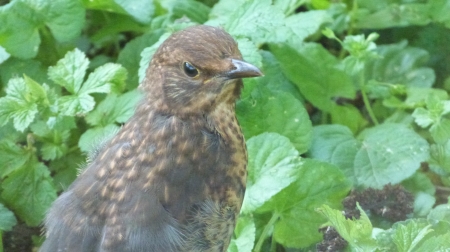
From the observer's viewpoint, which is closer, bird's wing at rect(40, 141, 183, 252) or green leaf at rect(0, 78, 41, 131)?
bird's wing at rect(40, 141, 183, 252)

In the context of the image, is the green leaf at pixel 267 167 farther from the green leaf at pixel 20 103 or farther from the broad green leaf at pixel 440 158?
the green leaf at pixel 20 103

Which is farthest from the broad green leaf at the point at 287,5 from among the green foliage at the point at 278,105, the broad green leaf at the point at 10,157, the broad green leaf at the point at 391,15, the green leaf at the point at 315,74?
the broad green leaf at the point at 10,157

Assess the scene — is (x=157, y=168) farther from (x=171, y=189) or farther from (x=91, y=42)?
(x=91, y=42)

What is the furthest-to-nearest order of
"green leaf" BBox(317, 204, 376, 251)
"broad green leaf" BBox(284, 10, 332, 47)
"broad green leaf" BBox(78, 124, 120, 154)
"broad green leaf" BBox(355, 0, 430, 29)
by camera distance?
"broad green leaf" BBox(355, 0, 430, 29)
"broad green leaf" BBox(284, 10, 332, 47)
"broad green leaf" BBox(78, 124, 120, 154)
"green leaf" BBox(317, 204, 376, 251)

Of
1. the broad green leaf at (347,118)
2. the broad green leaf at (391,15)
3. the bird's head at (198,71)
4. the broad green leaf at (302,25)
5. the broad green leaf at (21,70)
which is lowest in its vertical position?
the broad green leaf at (347,118)


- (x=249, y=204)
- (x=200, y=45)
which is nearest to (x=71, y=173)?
(x=249, y=204)

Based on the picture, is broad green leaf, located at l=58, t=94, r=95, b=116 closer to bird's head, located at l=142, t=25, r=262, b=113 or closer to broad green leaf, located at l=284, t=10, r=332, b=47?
bird's head, located at l=142, t=25, r=262, b=113

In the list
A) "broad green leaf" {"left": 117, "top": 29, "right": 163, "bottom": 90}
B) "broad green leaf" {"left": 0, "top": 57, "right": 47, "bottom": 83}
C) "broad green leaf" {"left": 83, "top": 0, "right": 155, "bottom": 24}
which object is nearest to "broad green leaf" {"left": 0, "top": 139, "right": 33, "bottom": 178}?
"broad green leaf" {"left": 0, "top": 57, "right": 47, "bottom": 83}

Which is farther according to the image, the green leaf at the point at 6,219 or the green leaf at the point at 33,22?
the green leaf at the point at 33,22
